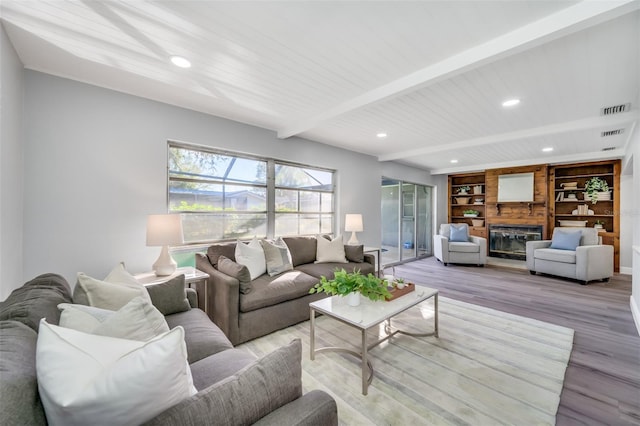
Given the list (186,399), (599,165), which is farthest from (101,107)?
(599,165)

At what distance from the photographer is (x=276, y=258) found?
3.18 metres

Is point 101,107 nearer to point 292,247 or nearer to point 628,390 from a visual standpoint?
Result: point 292,247

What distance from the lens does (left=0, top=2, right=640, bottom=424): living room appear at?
1.97 meters

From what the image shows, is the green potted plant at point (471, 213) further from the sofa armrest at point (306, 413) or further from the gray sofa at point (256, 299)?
the sofa armrest at point (306, 413)

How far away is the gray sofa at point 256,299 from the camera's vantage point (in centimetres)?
246

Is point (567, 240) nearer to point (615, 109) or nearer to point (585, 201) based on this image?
point (585, 201)

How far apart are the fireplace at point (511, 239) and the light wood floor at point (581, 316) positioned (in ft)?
3.88

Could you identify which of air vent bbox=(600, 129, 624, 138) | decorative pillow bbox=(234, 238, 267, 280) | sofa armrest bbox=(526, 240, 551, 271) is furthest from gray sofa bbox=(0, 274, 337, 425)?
sofa armrest bbox=(526, 240, 551, 271)

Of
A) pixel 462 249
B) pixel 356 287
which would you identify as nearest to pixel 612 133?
pixel 462 249

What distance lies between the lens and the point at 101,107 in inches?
102

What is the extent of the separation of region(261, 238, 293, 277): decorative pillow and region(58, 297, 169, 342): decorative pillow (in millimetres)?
1961

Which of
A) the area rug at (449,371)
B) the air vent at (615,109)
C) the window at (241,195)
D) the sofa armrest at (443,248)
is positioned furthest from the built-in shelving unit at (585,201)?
the window at (241,195)

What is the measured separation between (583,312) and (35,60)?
6220mm

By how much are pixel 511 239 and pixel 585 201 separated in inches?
64.6
